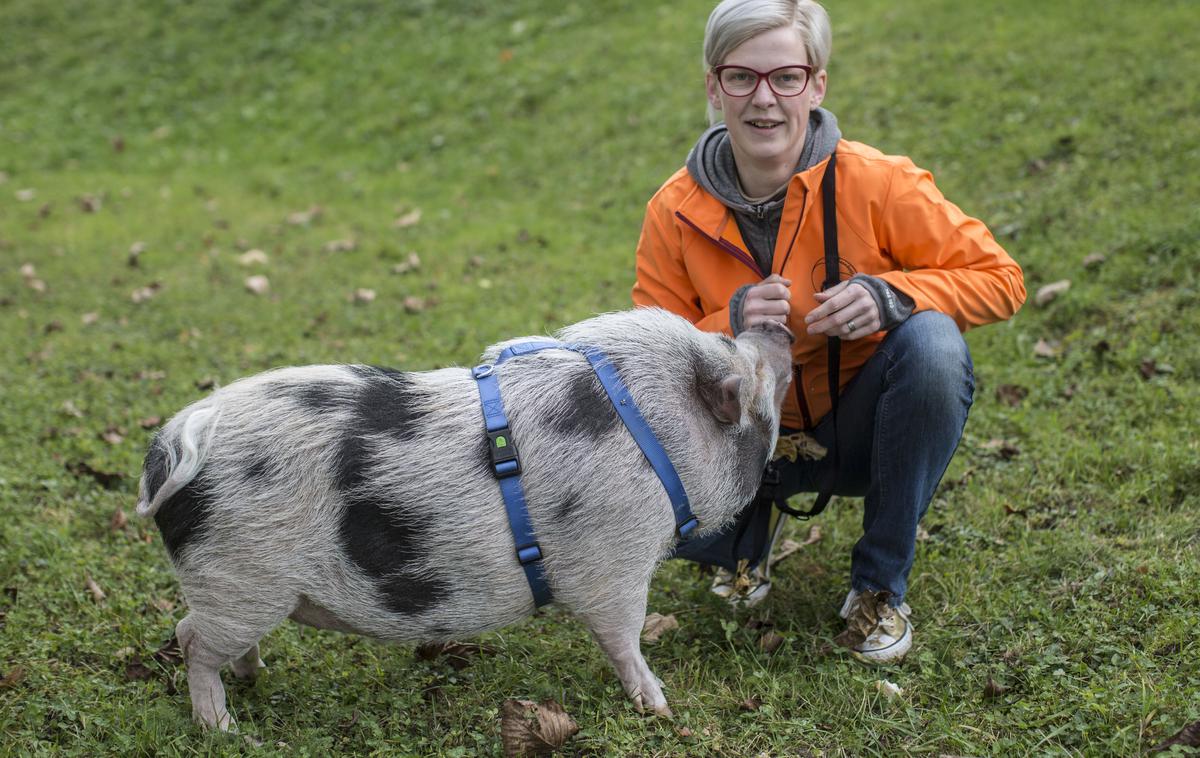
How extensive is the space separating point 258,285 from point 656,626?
4430mm

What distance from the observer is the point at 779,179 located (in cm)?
317

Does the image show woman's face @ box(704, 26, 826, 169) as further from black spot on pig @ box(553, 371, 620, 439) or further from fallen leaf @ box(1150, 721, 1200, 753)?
fallen leaf @ box(1150, 721, 1200, 753)

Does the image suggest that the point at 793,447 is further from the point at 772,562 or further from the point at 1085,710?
the point at 1085,710

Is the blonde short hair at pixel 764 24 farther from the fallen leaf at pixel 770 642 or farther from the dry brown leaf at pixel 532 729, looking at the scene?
the dry brown leaf at pixel 532 729

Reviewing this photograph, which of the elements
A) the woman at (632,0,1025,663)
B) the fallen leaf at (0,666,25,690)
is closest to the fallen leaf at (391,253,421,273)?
the woman at (632,0,1025,663)

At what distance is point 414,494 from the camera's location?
255 cm

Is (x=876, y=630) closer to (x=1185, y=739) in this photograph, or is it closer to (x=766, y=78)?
(x=1185, y=739)

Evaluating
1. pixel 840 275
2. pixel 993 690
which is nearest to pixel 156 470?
pixel 840 275

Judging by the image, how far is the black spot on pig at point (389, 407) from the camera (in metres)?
2.60

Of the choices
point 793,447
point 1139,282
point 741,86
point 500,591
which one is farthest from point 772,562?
point 1139,282

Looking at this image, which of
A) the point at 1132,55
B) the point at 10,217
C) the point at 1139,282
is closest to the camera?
the point at 1139,282

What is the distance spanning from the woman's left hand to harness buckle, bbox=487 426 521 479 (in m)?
0.90

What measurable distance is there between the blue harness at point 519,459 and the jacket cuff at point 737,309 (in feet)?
1.56

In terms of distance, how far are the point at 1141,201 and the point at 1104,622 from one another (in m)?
3.43
